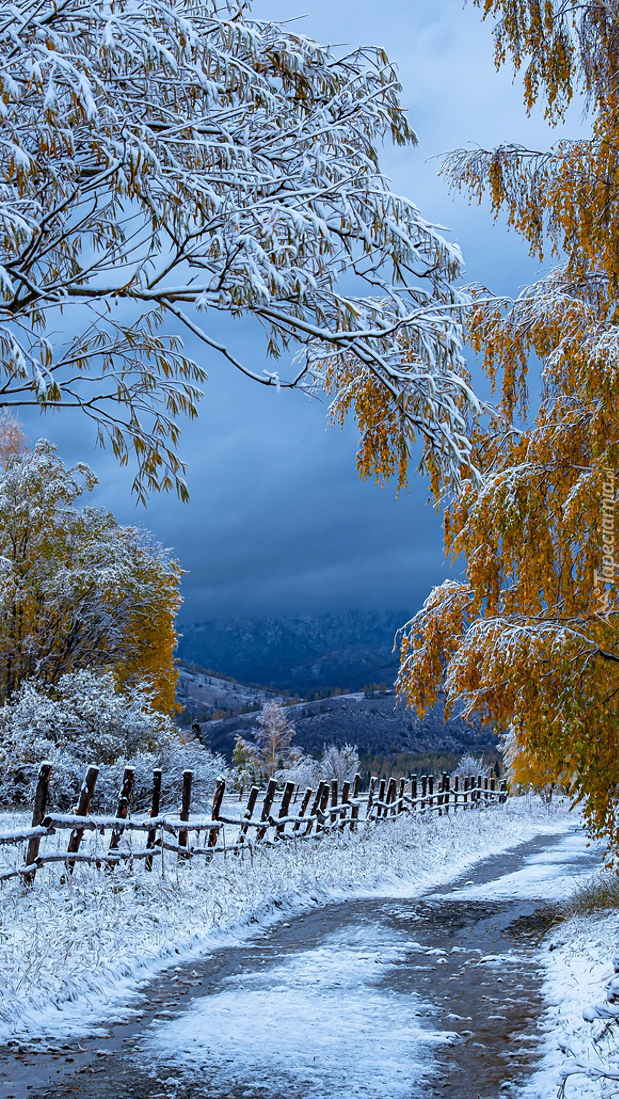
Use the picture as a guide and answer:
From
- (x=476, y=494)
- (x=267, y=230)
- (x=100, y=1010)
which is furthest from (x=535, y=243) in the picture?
(x=100, y=1010)

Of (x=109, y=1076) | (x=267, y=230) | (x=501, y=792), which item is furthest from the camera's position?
(x=501, y=792)

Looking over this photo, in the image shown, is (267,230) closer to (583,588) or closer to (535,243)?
(583,588)

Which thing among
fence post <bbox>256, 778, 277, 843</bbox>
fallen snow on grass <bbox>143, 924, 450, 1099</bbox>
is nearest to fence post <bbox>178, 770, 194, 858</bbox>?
fence post <bbox>256, 778, 277, 843</bbox>

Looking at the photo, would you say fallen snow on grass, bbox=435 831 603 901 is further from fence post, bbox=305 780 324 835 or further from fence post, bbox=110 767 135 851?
fence post, bbox=110 767 135 851

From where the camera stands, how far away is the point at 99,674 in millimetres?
25188

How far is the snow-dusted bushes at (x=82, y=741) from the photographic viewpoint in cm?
2117

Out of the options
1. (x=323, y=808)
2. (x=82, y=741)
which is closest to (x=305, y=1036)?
(x=323, y=808)

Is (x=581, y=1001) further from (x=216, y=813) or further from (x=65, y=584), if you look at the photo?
(x=65, y=584)

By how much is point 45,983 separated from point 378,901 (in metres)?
6.02

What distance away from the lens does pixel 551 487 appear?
764cm

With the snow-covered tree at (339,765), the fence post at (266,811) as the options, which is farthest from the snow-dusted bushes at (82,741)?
the snow-covered tree at (339,765)

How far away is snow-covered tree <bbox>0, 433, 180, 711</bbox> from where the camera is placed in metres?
25.1

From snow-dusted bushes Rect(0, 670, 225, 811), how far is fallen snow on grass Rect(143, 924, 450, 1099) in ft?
47.7

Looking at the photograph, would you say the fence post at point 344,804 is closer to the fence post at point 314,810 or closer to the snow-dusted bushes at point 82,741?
the fence post at point 314,810
